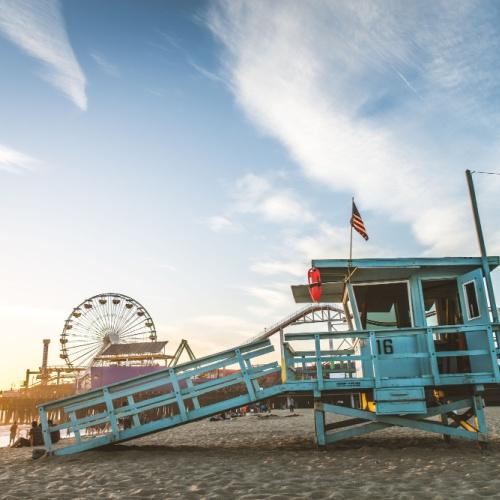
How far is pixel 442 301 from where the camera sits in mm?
11391

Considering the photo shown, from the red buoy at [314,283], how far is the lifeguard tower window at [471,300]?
322cm

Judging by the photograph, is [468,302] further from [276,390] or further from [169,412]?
[169,412]

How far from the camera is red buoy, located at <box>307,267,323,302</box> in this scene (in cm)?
1084

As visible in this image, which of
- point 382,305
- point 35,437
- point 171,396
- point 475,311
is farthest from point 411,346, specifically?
point 35,437

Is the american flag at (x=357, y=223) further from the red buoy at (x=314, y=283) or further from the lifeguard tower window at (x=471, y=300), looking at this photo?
the lifeguard tower window at (x=471, y=300)

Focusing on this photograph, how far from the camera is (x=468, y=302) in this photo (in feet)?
35.1

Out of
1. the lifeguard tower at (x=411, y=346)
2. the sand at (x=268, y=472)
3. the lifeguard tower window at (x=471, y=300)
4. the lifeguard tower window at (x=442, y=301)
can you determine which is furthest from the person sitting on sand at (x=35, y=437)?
the lifeguard tower window at (x=471, y=300)

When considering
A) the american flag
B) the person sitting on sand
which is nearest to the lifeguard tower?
the american flag

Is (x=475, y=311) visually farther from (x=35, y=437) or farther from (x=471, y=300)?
(x=35, y=437)

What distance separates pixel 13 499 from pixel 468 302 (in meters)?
9.25

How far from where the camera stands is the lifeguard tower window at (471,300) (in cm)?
1042

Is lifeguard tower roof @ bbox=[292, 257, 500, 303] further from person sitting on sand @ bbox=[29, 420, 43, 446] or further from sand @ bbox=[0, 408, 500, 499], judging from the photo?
person sitting on sand @ bbox=[29, 420, 43, 446]

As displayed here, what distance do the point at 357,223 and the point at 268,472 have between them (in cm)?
677

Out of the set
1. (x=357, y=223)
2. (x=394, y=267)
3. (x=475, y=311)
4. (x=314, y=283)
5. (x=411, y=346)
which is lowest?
(x=411, y=346)
